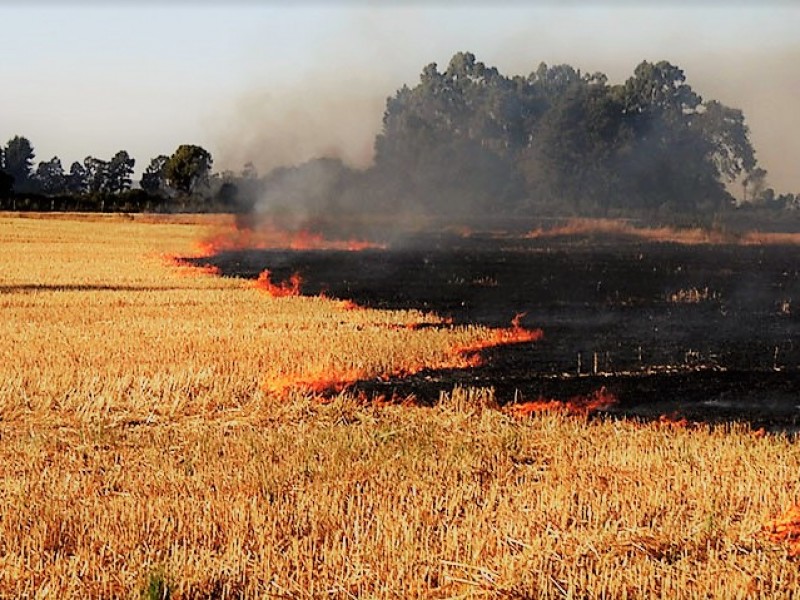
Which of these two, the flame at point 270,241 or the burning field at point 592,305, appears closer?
the burning field at point 592,305

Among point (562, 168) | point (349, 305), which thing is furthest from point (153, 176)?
point (349, 305)

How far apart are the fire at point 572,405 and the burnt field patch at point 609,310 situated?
0.26 meters

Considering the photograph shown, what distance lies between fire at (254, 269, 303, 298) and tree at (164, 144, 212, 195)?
8417cm

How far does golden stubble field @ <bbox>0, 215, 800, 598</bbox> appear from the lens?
6.68m

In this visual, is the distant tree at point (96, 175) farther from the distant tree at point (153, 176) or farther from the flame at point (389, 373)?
the flame at point (389, 373)

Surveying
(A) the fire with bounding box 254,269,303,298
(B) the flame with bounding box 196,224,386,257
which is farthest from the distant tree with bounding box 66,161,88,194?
(A) the fire with bounding box 254,269,303,298

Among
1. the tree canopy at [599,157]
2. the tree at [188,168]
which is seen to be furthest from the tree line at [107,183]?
the tree canopy at [599,157]

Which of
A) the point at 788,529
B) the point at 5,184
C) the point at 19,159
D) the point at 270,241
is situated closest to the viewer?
the point at 788,529

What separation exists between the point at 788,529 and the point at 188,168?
109778 millimetres

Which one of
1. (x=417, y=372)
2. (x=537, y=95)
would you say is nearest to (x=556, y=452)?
(x=417, y=372)

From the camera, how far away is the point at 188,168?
113 metres

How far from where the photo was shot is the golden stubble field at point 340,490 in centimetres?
668

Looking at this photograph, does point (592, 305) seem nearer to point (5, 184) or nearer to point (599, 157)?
point (599, 157)

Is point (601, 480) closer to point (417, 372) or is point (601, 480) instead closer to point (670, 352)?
point (417, 372)
